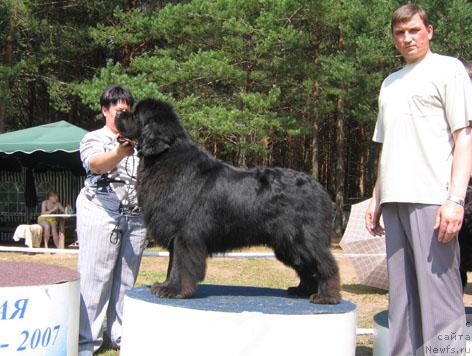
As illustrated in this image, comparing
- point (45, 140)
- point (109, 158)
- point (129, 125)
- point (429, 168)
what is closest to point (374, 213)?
point (429, 168)

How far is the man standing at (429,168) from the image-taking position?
7.88 feet

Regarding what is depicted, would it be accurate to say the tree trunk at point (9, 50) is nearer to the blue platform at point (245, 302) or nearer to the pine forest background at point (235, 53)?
the pine forest background at point (235, 53)

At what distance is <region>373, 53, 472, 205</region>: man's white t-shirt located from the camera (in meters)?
2.42

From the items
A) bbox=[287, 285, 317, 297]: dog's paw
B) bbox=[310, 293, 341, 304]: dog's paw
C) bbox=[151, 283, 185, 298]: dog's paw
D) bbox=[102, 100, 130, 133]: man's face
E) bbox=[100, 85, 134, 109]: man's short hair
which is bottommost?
bbox=[287, 285, 317, 297]: dog's paw

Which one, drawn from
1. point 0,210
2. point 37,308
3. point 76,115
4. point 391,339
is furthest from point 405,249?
point 76,115

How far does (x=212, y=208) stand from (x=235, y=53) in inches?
404

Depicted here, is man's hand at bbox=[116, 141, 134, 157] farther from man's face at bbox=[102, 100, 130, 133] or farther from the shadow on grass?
the shadow on grass

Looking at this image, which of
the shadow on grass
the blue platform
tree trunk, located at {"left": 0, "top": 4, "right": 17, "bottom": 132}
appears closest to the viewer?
the blue platform

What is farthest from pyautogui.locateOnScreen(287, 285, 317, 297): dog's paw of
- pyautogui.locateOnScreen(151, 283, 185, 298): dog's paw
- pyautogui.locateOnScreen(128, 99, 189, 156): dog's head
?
pyautogui.locateOnScreen(128, 99, 189, 156): dog's head

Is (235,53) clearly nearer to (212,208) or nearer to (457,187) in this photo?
(212,208)

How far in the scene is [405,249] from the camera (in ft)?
8.70

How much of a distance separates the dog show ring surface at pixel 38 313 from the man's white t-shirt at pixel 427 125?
1.73 m

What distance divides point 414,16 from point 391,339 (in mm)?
1492

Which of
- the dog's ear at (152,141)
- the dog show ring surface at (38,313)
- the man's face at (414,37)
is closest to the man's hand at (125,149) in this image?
the dog's ear at (152,141)
